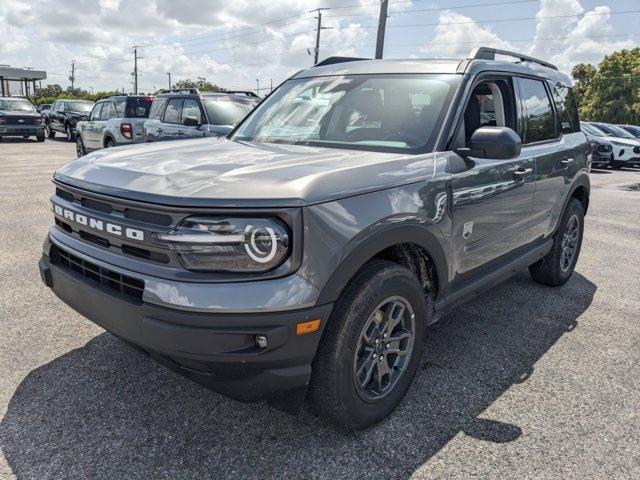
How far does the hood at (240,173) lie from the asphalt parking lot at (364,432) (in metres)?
1.16

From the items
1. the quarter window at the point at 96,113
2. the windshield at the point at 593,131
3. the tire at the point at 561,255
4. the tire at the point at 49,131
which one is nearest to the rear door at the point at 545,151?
the tire at the point at 561,255

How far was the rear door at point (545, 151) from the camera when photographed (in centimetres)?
397

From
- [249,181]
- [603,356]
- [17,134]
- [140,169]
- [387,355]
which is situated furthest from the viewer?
[17,134]

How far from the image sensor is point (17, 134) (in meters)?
22.4

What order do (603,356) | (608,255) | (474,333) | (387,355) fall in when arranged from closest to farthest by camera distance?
(387,355) → (603,356) → (474,333) → (608,255)

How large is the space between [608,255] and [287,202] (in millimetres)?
5601

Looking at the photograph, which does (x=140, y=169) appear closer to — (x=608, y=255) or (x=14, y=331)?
(x=14, y=331)

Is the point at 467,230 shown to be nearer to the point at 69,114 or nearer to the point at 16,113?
the point at 16,113

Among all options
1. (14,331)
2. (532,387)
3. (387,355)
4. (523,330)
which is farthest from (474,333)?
(14,331)

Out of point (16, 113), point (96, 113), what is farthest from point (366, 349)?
point (16, 113)

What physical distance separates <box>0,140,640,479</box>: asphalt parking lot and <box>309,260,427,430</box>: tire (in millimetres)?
A: 171

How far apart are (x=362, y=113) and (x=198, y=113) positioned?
6501 mm

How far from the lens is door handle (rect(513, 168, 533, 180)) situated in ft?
11.8

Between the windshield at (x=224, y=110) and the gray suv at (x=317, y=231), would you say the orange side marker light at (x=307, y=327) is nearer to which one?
the gray suv at (x=317, y=231)
